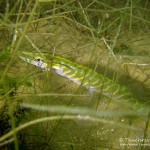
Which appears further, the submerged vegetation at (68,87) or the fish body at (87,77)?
the fish body at (87,77)

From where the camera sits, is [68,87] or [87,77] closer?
[87,77]

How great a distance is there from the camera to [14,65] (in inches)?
172

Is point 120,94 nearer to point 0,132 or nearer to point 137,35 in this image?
point 0,132

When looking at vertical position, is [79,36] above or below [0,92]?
above

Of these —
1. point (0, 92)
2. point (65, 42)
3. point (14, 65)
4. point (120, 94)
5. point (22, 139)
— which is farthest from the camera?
point (65, 42)

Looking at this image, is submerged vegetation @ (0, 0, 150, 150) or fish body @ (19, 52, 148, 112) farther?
fish body @ (19, 52, 148, 112)

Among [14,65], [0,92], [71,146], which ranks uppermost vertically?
[14,65]

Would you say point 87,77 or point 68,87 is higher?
point 87,77

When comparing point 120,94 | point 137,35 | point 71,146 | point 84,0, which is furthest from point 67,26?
point 71,146

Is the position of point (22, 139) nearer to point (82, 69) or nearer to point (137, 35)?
point (82, 69)

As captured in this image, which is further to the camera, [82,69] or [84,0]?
[84,0]

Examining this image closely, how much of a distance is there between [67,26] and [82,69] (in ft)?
7.75

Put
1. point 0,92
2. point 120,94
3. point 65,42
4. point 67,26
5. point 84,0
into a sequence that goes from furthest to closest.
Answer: point 84,0
point 67,26
point 65,42
point 120,94
point 0,92

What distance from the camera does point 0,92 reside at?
7.09 ft
